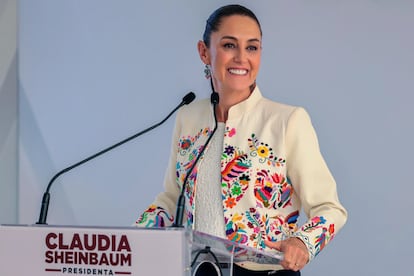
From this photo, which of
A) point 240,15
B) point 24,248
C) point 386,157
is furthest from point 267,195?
point 386,157

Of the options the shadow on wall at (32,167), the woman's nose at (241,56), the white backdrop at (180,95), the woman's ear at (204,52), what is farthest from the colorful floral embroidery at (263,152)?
the shadow on wall at (32,167)

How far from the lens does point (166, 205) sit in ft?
7.13

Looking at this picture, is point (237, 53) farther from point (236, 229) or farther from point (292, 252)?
point (292, 252)

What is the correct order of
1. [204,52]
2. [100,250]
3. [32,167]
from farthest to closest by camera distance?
[32,167]
[204,52]
[100,250]

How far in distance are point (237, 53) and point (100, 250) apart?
0.86 m

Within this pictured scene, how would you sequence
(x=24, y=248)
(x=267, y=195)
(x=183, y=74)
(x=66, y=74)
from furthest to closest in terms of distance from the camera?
(x=66, y=74) → (x=183, y=74) → (x=267, y=195) → (x=24, y=248)

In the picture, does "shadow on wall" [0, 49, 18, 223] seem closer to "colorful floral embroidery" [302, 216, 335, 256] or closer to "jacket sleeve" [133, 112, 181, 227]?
"jacket sleeve" [133, 112, 181, 227]

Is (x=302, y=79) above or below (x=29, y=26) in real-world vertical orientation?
below

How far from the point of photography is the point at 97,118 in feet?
11.2

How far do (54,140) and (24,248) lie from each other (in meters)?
1.94

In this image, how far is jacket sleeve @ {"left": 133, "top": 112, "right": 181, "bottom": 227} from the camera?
207 cm

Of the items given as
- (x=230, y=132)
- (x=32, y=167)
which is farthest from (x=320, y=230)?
(x=32, y=167)

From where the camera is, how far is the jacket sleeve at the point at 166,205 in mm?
2066

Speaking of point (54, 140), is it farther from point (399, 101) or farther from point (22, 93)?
point (399, 101)
